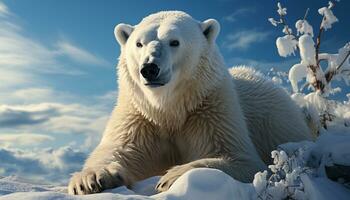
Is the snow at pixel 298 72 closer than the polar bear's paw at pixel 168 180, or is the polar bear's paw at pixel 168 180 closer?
the polar bear's paw at pixel 168 180

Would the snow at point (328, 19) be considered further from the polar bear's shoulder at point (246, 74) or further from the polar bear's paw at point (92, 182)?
the polar bear's paw at point (92, 182)

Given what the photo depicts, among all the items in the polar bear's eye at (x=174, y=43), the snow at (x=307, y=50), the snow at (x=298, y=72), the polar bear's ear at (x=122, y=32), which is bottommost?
the snow at (x=298, y=72)

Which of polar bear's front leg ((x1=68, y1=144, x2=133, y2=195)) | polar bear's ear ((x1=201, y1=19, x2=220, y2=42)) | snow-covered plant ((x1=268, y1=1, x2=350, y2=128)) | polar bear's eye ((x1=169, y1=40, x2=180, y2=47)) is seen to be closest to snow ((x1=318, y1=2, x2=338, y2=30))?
snow-covered plant ((x1=268, y1=1, x2=350, y2=128))

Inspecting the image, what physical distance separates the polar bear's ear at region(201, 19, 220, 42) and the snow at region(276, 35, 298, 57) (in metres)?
1.93

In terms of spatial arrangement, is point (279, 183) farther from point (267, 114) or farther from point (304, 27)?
point (304, 27)

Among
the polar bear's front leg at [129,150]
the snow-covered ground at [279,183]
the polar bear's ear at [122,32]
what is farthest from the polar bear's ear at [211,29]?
the snow-covered ground at [279,183]

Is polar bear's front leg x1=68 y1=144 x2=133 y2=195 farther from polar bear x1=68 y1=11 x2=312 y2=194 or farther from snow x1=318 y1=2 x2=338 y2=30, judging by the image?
snow x1=318 y1=2 x2=338 y2=30

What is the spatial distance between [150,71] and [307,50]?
337cm

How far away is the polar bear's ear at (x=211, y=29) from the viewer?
591cm

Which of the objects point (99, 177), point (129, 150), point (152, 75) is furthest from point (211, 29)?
point (99, 177)

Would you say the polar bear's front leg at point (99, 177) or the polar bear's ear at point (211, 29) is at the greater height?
the polar bear's ear at point (211, 29)

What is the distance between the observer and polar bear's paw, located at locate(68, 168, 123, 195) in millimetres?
4434

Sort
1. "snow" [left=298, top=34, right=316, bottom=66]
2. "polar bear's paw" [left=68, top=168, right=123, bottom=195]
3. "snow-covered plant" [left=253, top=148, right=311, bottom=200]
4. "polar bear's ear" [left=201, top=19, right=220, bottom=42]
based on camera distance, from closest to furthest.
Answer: "snow-covered plant" [left=253, top=148, right=311, bottom=200] → "polar bear's paw" [left=68, top=168, right=123, bottom=195] → "polar bear's ear" [left=201, top=19, right=220, bottom=42] → "snow" [left=298, top=34, right=316, bottom=66]

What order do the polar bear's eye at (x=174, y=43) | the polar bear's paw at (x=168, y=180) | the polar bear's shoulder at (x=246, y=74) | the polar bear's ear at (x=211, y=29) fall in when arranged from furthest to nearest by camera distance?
the polar bear's shoulder at (x=246, y=74) → the polar bear's ear at (x=211, y=29) → the polar bear's eye at (x=174, y=43) → the polar bear's paw at (x=168, y=180)
